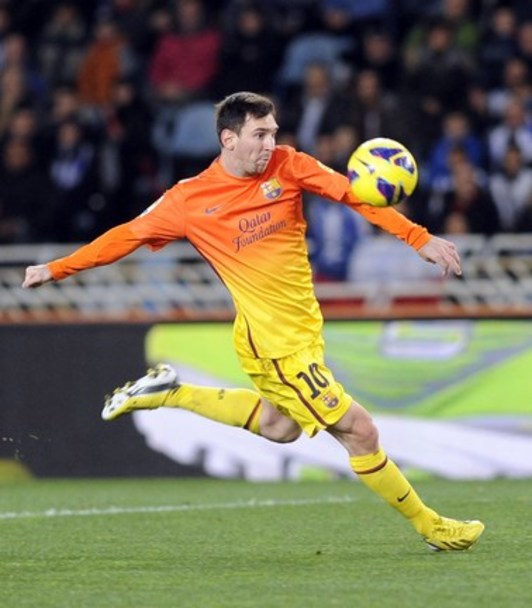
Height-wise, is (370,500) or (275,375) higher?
(275,375)

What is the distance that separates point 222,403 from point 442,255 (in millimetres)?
1643

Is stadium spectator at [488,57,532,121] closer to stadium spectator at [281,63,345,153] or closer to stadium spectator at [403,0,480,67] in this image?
stadium spectator at [403,0,480,67]

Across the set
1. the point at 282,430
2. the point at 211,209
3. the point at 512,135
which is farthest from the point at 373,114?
the point at 211,209

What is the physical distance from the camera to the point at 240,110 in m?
7.95

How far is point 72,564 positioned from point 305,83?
908 centimetres

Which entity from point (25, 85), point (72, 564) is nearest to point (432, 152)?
point (25, 85)

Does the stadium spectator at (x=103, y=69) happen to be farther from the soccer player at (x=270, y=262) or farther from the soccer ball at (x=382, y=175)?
the soccer ball at (x=382, y=175)

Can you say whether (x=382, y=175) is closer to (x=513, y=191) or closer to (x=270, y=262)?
(x=270, y=262)

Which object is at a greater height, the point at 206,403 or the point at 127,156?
the point at 127,156

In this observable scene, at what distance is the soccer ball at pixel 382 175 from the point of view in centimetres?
768

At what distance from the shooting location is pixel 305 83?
639 inches

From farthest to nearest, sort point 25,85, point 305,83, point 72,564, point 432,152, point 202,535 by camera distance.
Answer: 1. point 25,85
2. point 305,83
3. point 432,152
4. point 202,535
5. point 72,564

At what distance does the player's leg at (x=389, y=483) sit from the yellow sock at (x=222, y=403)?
0.67m

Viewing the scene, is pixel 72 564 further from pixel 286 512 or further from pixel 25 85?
pixel 25 85
